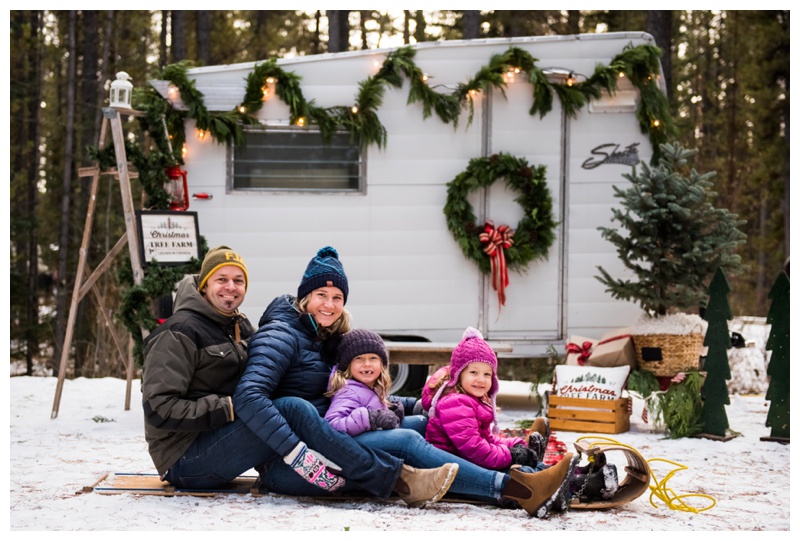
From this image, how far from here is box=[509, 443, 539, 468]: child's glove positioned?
410 cm

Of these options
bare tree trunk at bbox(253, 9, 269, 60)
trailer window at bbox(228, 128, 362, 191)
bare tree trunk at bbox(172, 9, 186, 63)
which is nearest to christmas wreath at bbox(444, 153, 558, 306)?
trailer window at bbox(228, 128, 362, 191)

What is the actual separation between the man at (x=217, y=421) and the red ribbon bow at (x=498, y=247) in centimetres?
349

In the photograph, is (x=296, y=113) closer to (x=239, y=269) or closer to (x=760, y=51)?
(x=239, y=269)

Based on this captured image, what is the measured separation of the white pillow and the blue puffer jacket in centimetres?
285

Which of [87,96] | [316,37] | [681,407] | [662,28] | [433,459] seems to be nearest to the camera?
[433,459]

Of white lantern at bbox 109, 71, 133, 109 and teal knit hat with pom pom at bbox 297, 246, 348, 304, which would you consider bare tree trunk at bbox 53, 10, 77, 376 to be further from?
teal knit hat with pom pom at bbox 297, 246, 348, 304

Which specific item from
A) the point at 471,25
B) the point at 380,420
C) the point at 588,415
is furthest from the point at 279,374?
the point at 471,25

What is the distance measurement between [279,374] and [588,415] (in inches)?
127

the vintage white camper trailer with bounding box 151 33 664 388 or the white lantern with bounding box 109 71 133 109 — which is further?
the vintage white camper trailer with bounding box 151 33 664 388

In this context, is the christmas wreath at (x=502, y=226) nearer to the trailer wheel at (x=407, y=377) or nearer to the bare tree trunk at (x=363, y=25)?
the trailer wheel at (x=407, y=377)

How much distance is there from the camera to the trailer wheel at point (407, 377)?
7.75 metres

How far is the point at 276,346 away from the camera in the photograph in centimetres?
402

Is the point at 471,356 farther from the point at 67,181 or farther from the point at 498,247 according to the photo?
the point at 67,181

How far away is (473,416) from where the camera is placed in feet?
13.6
